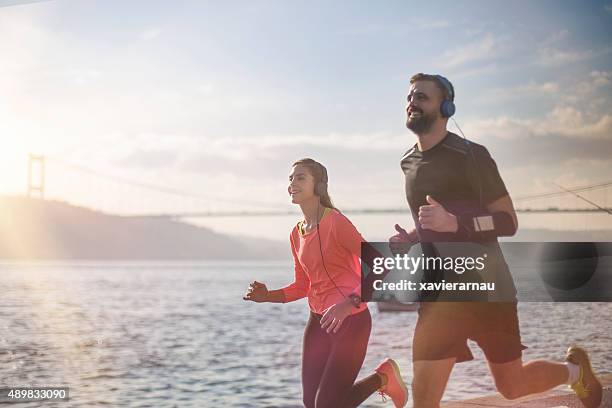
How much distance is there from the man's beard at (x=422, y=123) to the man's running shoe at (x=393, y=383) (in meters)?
0.88

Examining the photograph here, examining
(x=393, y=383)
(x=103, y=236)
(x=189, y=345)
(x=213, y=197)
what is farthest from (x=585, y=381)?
(x=189, y=345)

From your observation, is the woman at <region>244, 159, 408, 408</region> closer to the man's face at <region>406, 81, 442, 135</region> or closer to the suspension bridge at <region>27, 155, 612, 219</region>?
the man's face at <region>406, 81, 442, 135</region>

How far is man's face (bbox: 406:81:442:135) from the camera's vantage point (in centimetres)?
302

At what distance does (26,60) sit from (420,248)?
9.24 feet

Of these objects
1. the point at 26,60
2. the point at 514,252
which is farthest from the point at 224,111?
the point at 514,252

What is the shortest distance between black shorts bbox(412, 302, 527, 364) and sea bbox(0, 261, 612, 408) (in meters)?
0.81

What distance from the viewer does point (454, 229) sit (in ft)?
9.23

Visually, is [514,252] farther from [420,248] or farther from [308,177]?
[308,177]

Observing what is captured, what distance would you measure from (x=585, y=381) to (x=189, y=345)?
8.88m

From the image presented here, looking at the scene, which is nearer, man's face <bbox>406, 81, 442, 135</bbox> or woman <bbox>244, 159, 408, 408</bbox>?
woman <bbox>244, 159, 408, 408</bbox>

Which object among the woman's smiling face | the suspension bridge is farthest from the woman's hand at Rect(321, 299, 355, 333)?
the suspension bridge

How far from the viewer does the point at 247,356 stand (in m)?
9.25

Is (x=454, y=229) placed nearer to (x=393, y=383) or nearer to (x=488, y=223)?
(x=488, y=223)

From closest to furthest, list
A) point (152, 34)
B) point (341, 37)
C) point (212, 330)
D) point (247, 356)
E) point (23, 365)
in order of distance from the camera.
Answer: point (341, 37) < point (152, 34) < point (23, 365) < point (247, 356) < point (212, 330)
